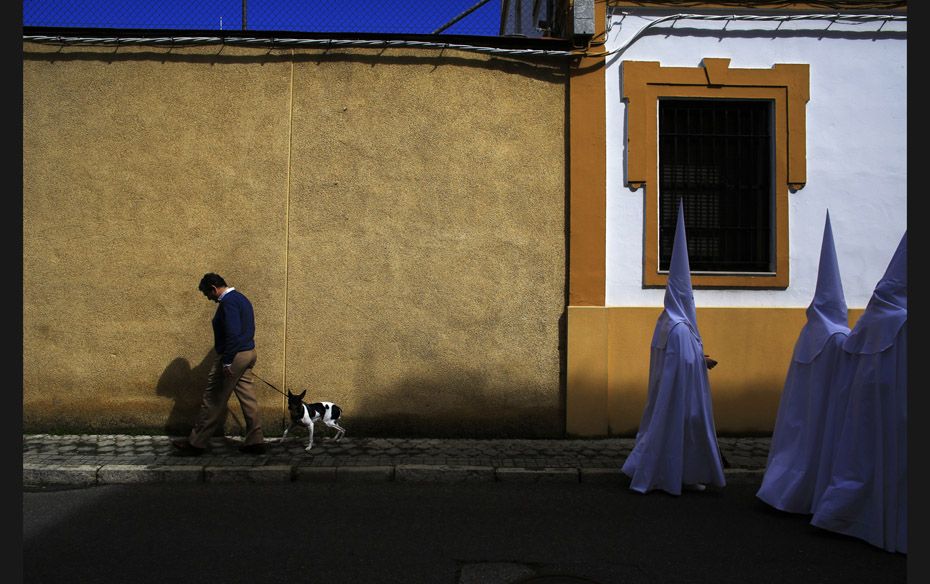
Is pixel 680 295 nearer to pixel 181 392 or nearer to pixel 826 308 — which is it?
pixel 826 308

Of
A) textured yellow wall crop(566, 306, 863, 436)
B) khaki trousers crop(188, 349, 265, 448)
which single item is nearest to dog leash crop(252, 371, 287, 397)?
khaki trousers crop(188, 349, 265, 448)

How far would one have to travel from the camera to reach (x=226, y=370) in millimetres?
6801

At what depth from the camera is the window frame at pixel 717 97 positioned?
7941 millimetres

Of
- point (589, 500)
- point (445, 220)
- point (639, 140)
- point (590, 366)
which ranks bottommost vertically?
point (589, 500)

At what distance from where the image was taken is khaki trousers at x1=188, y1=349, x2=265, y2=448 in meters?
6.74

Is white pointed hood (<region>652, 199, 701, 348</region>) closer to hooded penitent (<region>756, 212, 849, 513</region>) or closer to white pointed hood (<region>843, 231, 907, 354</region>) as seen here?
hooded penitent (<region>756, 212, 849, 513</region>)

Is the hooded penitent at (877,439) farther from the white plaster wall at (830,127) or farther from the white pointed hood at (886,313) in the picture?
the white plaster wall at (830,127)

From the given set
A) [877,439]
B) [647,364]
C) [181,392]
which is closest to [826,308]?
[877,439]

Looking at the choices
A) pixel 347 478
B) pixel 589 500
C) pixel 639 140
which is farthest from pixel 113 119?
pixel 589 500

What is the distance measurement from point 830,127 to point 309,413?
6728 mm

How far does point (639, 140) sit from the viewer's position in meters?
7.93

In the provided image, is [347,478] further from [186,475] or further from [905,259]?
[905,259]

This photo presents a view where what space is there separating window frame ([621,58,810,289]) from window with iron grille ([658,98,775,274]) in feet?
0.53

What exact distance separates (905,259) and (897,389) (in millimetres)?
868
